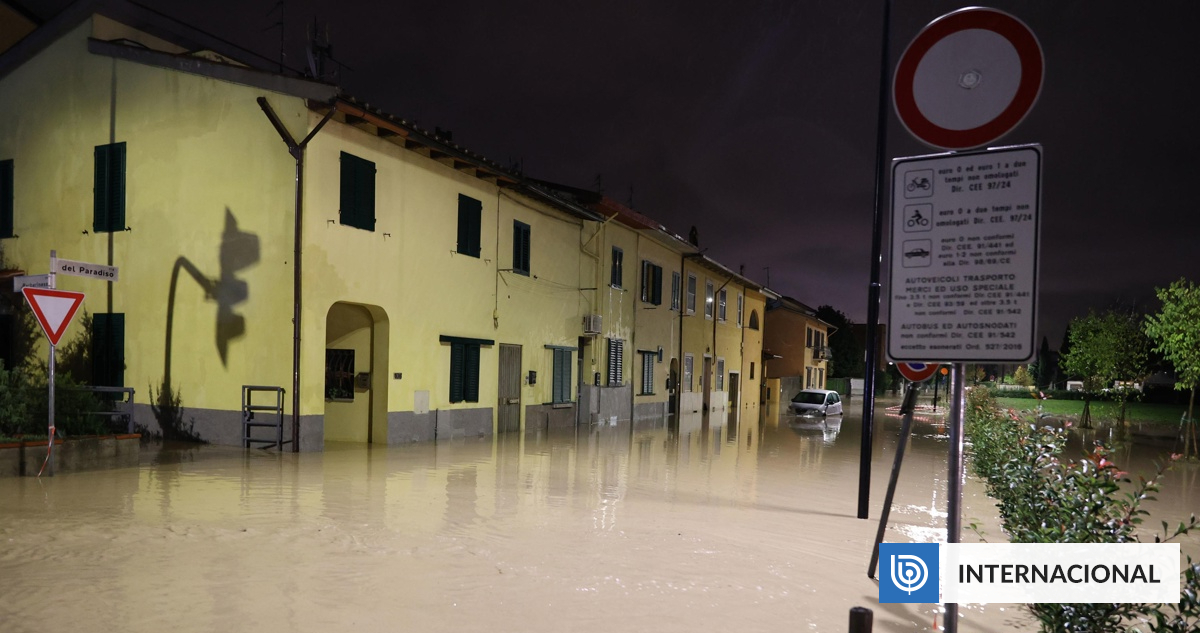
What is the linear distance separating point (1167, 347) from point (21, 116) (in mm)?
30148

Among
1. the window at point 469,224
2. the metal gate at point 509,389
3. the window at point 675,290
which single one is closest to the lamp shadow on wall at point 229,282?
the window at point 469,224

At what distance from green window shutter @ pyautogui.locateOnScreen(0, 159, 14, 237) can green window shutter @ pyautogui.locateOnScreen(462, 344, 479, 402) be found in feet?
36.0

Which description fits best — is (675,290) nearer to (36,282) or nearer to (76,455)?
(76,455)

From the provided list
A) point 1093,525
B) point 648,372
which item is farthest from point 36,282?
point 648,372

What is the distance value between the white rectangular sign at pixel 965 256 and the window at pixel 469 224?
16.0m

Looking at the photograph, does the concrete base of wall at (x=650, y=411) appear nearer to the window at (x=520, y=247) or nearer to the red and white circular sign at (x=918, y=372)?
the window at (x=520, y=247)

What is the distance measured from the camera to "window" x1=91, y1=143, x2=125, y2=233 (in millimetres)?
15859

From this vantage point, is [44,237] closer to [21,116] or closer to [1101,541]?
[21,116]

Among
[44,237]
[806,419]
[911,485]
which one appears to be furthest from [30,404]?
[806,419]

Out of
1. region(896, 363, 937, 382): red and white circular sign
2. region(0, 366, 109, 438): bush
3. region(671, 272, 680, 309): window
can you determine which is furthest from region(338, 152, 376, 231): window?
region(671, 272, 680, 309): window

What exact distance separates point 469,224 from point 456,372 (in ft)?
12.1

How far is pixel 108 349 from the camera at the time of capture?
15.9 meters

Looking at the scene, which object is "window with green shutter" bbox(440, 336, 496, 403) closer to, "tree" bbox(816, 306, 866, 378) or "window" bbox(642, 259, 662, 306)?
"window" bbox(642, 259, 662, 306)

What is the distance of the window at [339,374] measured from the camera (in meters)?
16.8
